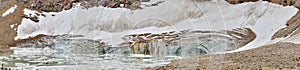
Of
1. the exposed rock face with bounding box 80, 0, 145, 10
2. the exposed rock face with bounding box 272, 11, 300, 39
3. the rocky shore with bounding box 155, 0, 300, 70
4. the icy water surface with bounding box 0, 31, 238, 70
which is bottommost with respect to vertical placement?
the icy water surface with bounding box 0, 31, 238, 70

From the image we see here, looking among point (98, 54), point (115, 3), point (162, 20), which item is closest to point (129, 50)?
point (98, 54)

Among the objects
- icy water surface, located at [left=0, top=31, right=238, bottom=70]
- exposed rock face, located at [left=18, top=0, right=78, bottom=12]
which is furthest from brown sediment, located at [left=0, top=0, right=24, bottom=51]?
icy water surface, located at [left=0, top=31, right=238, bottom=70]

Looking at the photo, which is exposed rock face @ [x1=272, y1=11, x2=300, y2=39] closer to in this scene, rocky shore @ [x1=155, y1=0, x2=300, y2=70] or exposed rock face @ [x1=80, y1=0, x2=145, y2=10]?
rocky shore @ [x1=155, y1=0, x2=300, y2=70]

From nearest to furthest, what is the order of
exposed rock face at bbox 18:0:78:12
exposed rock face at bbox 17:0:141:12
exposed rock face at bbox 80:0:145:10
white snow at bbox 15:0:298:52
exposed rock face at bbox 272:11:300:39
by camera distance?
1. exposed rock face at bbox 272:11:300:39
2. white snow at bbox 15:0:298:52
3. exposed rock face at bbox 80:0:145:10
4. exposed rock face at bbox 17:0:141:12
5. exposed rock face at bbox 18:0:78:12

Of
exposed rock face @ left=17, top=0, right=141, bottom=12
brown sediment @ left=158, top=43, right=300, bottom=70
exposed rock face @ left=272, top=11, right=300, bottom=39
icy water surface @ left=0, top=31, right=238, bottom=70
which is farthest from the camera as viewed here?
exposed rock face @ left=17, top=0, right=141, bottom=12

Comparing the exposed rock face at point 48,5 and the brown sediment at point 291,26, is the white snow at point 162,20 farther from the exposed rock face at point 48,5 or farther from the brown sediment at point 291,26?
the exposed rock face at point 48,5

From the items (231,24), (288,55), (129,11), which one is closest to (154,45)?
(231,24)

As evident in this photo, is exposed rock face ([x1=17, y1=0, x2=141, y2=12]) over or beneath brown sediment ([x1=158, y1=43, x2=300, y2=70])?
over

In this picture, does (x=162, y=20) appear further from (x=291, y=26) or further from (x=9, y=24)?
(x=9, y=24)

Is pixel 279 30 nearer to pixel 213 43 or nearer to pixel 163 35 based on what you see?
pixel 213 43
